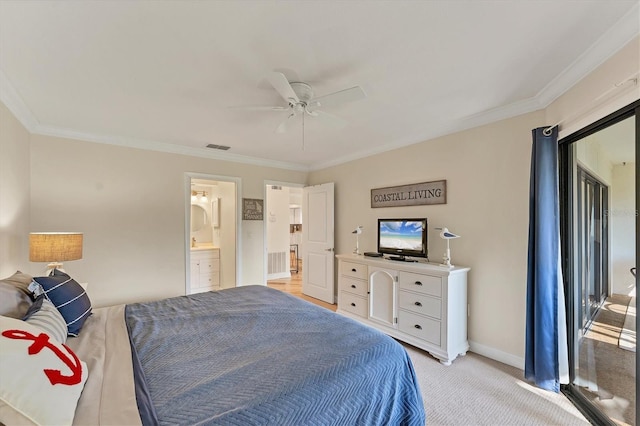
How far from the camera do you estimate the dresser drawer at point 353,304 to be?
3.63m

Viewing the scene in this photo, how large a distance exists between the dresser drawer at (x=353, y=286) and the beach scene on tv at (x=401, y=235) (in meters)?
0.59

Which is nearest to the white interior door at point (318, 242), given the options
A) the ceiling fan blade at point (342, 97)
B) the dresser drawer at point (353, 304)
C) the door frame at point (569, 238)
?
the dresser drawer at point (353, 304)

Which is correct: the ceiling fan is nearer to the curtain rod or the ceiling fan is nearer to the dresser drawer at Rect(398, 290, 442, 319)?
the curtain rod

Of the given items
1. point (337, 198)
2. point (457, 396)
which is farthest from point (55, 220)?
point (457, 396)

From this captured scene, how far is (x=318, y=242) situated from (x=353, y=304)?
4.97ft

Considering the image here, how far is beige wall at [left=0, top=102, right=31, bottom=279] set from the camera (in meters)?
2.31

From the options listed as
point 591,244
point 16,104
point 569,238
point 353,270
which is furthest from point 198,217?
point 591,244

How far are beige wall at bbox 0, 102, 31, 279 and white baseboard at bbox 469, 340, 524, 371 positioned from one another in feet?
14.6

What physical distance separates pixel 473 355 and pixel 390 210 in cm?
193

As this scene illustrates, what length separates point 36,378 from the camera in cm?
86

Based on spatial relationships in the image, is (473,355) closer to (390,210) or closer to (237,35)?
(390,210)

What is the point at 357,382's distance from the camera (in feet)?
4.36

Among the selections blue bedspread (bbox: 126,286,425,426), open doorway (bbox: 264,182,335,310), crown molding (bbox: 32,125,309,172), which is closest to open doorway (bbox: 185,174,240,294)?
crown molding (bbox: 32,125,309,172)

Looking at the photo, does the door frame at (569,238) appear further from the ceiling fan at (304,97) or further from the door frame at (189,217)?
the door frame at (189,217)
